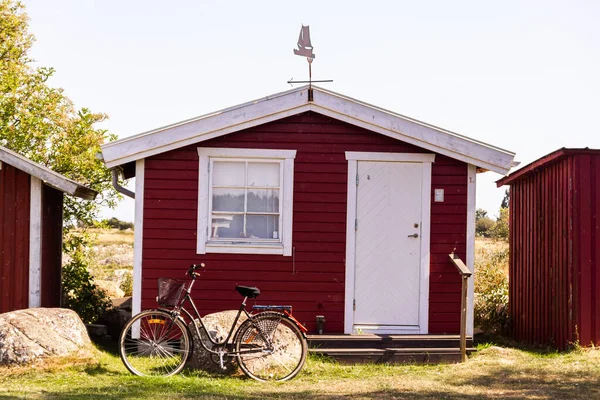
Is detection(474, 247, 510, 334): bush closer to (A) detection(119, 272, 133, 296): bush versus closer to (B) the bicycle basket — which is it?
(B) the bicycle basket

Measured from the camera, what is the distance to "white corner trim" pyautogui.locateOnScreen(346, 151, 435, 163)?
10.8 metres

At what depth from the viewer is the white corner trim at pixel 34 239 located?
10.8 m

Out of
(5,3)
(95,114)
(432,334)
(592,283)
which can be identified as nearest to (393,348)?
(432,334)

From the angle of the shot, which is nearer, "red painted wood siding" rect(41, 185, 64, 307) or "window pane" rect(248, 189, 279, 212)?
"window pane" rect(248, 189, 279, 212)

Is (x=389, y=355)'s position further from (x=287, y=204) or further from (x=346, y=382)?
(x=287, y=204)

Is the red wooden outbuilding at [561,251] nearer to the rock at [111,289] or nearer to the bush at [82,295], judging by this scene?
the bush at [82,295]

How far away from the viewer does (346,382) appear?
8961 mm

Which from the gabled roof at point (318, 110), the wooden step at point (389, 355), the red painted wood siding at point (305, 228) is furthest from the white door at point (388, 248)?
the wooden step at point (389, 355)

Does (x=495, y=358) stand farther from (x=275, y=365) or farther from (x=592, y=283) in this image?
(x=275, y=365)

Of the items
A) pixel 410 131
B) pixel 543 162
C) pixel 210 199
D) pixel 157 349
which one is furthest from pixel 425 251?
pixel 157 349

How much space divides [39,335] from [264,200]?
326cm

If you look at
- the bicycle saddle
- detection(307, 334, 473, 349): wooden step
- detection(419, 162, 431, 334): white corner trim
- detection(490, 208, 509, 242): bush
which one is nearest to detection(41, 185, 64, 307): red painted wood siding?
the bicycle saddle

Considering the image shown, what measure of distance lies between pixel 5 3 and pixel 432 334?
13352 mm

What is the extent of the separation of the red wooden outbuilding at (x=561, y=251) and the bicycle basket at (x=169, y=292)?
4.94 metres
